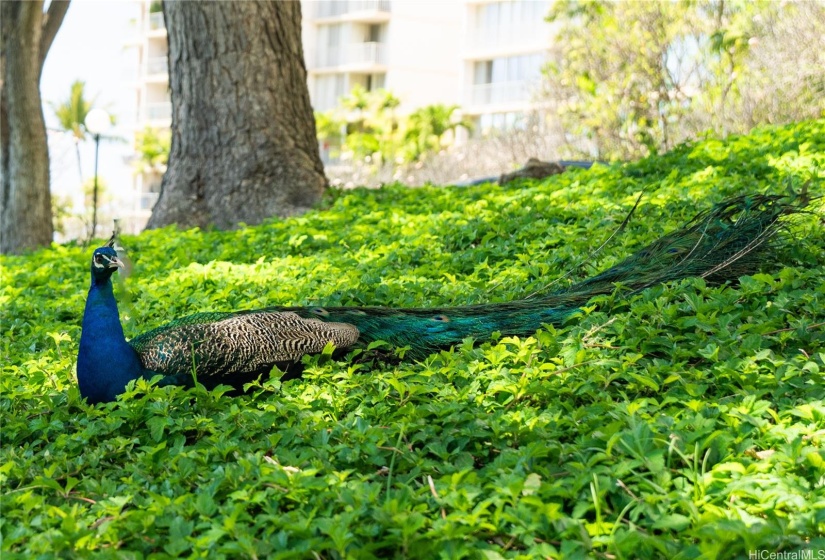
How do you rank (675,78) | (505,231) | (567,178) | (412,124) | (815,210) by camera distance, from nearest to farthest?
(815,210) < (505,231) < (567,178) < (675,78) < (412,124)

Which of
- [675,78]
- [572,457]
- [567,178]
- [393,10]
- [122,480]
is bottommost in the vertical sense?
[122,480]

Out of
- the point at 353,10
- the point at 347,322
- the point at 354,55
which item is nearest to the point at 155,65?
the point at 353,10

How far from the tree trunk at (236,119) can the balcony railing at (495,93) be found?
3520 centimetres

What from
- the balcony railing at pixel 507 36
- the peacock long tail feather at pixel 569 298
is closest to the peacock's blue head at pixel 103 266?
the peacock long tail feather at pixel 569 298

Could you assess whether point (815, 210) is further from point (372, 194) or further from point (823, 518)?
point (372, 194)

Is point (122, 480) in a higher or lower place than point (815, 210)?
lower

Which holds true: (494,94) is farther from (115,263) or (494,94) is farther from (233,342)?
(233,342)

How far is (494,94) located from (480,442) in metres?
43.2

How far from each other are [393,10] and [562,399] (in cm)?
4865

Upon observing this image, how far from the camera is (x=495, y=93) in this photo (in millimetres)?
45312

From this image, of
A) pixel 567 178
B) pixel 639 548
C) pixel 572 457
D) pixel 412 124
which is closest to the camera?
pixel 639 548

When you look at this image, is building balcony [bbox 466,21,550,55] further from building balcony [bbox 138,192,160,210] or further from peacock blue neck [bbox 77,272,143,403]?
peacock blue neck [bbox 77,272,143,403]

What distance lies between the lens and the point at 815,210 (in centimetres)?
575

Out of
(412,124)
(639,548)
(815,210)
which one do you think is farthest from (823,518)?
(412,124)
